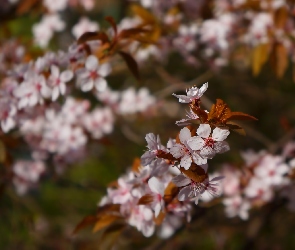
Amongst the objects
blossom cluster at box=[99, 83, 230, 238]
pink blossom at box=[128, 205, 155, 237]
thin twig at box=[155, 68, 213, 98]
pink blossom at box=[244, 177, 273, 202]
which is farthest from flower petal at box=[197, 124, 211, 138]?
thin twig at box=[155, 68, 213, 98]

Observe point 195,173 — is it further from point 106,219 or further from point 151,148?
point 106,219

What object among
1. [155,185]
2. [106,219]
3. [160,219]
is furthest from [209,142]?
[106,219]

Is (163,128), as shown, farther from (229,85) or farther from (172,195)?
(172,195)

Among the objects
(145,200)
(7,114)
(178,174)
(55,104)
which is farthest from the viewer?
(55,104)

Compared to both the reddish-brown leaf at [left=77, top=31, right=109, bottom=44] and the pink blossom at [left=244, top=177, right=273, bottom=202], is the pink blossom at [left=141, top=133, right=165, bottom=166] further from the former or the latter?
the pink blossom at [left=244, top=177, right=273, bottom=202]

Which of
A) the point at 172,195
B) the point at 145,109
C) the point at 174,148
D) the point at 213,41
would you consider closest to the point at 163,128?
the point at 145,109

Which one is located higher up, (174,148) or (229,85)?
(174,148)
